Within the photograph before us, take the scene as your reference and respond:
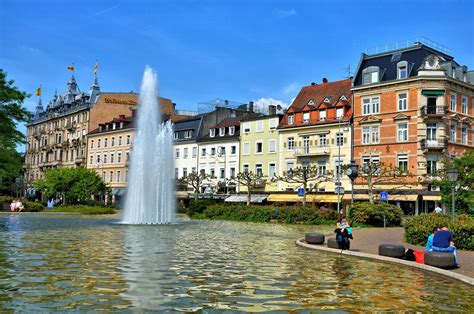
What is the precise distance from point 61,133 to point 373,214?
80.7 metres

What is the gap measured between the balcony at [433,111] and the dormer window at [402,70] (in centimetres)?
464

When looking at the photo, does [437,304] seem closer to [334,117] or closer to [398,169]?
[398,169]

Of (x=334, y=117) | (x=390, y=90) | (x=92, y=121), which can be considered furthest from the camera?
(x=92, y=121)

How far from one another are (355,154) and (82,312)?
170ft

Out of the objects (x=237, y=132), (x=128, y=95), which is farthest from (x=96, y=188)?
(x=128, y=95)

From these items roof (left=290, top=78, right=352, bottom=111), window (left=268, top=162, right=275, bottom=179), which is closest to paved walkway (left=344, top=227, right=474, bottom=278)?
roof (left=290, top=78, right=352, bottom=111)

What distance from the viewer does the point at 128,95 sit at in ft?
324

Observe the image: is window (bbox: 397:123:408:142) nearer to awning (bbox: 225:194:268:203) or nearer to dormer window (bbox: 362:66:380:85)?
dormer window (bbox: 362:66:380:85)

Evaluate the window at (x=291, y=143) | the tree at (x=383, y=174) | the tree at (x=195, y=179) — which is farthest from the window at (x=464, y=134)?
the tree at (x=195, y=179)

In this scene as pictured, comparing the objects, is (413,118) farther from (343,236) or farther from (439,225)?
(343,236)

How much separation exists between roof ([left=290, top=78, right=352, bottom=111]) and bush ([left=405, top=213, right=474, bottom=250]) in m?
38.9

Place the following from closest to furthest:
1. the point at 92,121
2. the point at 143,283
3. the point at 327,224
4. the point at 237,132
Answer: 1. the point at 143,283
2. the point at 327,224
3. the point at 237,132
4. the point at 92,121

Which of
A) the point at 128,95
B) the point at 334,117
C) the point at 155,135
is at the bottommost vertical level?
the point at 155,135

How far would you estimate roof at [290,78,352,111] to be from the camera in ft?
211
